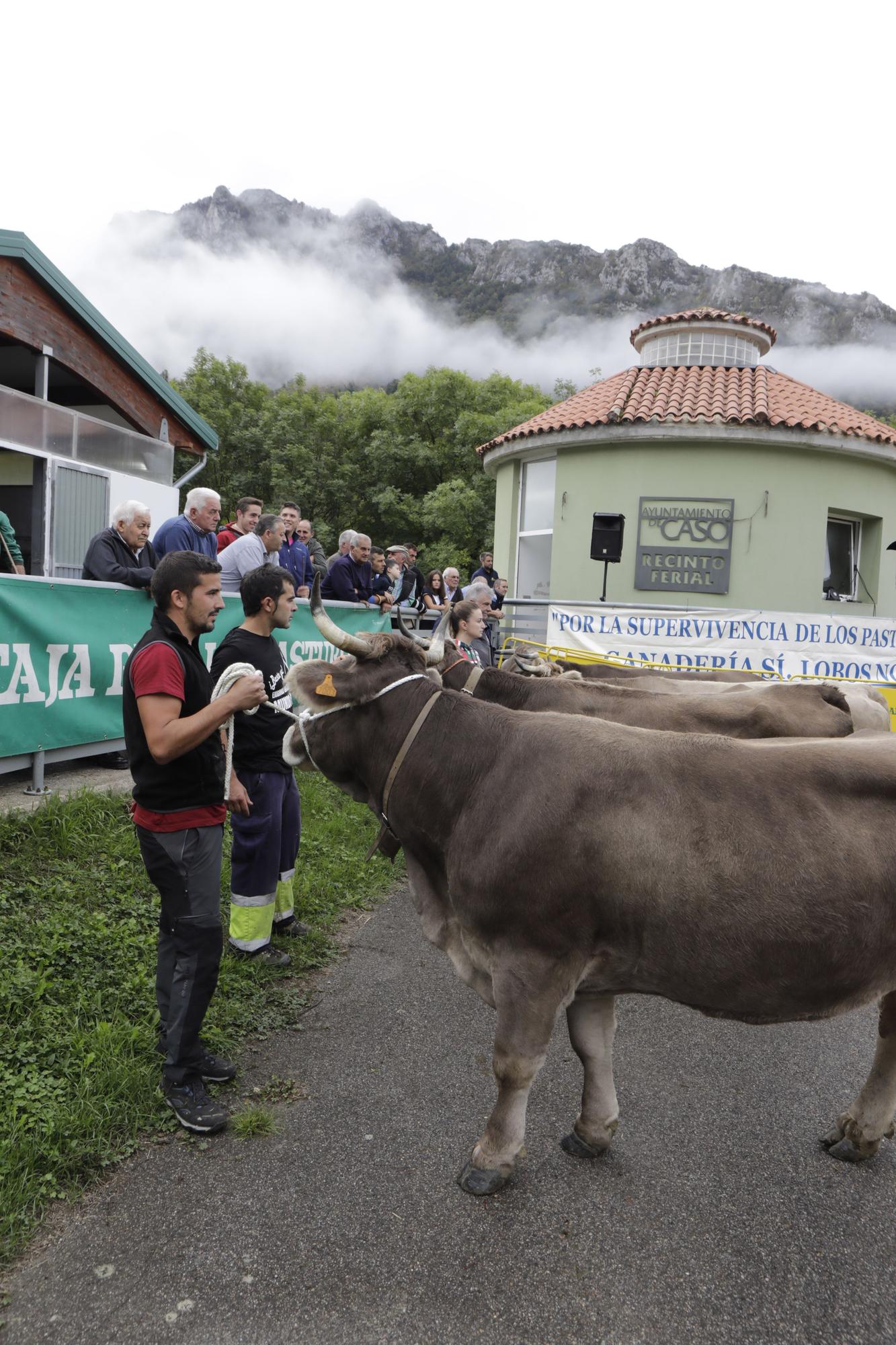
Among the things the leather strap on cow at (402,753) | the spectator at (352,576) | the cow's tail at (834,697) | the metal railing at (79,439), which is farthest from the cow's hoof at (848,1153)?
the metal railing at (79,439)

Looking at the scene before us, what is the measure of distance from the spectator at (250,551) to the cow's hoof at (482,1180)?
18.4ft

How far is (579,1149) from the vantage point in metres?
3.40

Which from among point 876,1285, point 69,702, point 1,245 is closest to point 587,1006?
point 876,1285

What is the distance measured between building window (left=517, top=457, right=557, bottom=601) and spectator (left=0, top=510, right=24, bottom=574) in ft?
38.4

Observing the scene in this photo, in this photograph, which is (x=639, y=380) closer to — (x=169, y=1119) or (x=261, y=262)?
(x=169, y=1119)

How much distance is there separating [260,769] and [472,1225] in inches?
98.1

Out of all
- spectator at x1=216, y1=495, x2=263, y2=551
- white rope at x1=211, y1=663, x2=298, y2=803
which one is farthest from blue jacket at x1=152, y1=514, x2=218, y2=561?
white rope at x1=211, y1=663, x2=298, y2=803

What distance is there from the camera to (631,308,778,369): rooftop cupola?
1970 cm

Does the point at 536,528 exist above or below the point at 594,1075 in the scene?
above

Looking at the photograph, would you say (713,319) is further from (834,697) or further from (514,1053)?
(514,1053)

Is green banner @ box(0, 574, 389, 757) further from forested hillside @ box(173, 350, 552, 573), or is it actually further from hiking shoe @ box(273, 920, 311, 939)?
forested hillside @ box(173, 350, 552, 573)

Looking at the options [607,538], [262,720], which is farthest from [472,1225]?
[607,538]

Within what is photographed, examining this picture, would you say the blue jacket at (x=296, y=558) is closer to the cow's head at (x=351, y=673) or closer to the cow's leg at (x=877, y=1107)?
the cow's head at (x=351, y=673)

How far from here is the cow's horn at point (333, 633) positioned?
3.40 meters
